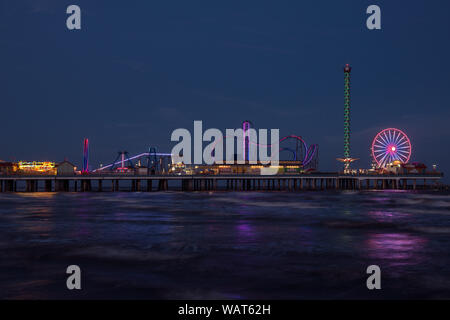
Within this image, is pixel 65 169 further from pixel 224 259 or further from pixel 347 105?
pixel 347 105

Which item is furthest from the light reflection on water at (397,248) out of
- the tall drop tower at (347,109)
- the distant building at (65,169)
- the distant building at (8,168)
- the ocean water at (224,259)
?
the tall drop tower at (347,109)

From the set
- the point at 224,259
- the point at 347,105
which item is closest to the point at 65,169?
the point at 224,259

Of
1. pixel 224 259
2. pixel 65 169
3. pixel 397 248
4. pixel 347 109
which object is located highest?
pixel 347 109

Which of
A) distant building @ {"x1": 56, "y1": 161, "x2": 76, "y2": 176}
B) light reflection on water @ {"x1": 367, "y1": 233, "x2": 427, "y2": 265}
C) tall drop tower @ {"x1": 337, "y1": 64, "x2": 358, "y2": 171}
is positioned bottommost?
light reflection on water @ {"x1": 367, "y1": 233, "x2": 427, "y2": 265}

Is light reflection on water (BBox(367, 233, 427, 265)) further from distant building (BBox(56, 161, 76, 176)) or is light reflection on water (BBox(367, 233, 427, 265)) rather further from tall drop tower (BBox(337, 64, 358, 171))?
tall drop tower (BBox(337, 64, 358, 171))

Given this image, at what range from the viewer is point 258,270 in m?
15.7

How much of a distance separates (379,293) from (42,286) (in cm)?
1082

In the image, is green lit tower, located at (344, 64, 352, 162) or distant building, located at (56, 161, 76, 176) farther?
green lit tower, located at (344, 64, 352, 162)

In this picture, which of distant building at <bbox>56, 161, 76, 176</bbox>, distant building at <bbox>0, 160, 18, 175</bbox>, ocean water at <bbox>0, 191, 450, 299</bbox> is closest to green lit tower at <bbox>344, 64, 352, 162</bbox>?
distant building at <bbox>56, 161, 76, 176</bbox>

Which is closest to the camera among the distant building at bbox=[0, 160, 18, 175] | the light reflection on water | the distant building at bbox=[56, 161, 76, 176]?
the light reflection on water

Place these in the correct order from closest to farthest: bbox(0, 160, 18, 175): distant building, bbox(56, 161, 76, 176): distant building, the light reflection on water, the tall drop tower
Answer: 1. the light reflection on water
2. bbox(56, 161, 76, 176): distant building
3. bbox(0, 160, 18, 175): distant building
4. the tall drop tower

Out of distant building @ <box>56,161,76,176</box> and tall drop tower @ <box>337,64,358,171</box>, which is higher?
tall drop tower @ <box>337,64,358,171</box>

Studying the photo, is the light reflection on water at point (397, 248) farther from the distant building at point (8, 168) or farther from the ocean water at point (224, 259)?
the distant building at point (8, 168)
